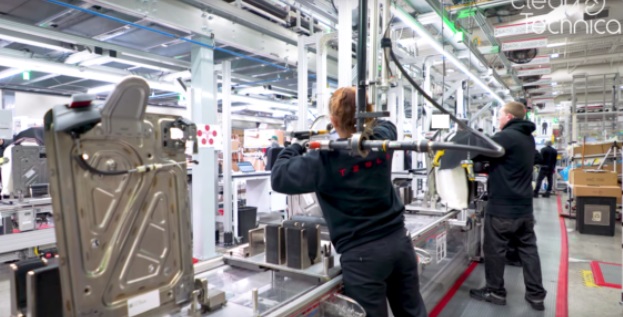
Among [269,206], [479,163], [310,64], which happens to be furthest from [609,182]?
[269,206]

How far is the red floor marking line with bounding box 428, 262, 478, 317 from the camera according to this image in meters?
3.19

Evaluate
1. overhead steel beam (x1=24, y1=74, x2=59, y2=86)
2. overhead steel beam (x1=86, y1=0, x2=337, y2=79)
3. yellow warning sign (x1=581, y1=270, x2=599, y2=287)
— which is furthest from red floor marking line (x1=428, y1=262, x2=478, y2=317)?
overhead steel beam (x1=24, y1=74, x2=59, y2=86)

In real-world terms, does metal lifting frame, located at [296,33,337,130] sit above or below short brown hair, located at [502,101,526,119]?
above

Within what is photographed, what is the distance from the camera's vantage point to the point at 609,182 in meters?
5.91

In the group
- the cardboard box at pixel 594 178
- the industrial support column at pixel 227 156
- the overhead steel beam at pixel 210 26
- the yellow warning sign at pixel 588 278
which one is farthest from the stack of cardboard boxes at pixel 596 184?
the industrial support column at pixel 227 156

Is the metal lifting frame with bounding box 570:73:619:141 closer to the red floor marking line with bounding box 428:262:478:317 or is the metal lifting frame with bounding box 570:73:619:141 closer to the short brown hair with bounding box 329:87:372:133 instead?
the red floor marking line with bounding box 428:262:478:317

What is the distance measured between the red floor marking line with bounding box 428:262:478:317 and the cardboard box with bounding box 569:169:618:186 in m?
3.10

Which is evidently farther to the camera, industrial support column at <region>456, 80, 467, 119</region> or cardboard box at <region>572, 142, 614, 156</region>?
cardboard box at <region>572, 142, 614, 156</region>

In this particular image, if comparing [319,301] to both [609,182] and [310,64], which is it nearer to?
[310,64]

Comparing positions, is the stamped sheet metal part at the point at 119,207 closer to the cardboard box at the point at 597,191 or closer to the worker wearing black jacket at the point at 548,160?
the cardboard box at the point at 597,191

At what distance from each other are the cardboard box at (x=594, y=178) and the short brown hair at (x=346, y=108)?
6.06 meters

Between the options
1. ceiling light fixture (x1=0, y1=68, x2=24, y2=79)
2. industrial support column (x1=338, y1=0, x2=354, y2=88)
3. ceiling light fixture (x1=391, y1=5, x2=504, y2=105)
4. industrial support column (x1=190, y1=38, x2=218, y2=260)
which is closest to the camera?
industrial support column (x1=338, y1=0, x2=354, y2=88)

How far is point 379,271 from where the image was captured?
1632 millimetres

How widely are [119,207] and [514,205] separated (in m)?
3.07
